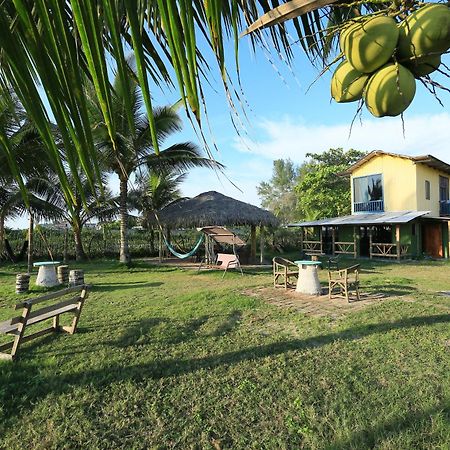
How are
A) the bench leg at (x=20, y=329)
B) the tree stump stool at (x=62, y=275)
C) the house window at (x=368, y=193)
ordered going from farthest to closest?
the house window at (x=368, y=193) → the tree stump stool at (x=62, y=275) → the bench leg at (x=20, y=329)

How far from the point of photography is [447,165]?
17.6 m

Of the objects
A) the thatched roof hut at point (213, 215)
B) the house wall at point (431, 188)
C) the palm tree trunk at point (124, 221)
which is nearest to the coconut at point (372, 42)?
the palm tree trunk at point (124, 221)

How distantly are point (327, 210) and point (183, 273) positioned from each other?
1564 cm

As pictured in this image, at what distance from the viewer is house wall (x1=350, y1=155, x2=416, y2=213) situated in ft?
55.7

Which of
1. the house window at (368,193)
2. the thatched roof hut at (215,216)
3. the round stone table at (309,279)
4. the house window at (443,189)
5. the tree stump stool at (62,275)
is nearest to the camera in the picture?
the round stone table at (309,279)

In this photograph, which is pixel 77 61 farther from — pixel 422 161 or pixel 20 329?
pixel 422 161

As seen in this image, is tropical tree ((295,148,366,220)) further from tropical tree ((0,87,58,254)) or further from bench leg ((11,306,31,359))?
bench leg ((11,306,31,359))

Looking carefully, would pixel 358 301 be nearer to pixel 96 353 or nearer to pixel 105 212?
pixel 96 353

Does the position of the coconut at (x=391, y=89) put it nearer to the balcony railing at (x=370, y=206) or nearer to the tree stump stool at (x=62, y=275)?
the tree stump stool at (x=62, y=275)

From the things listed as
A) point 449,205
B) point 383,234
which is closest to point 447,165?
point 449,205

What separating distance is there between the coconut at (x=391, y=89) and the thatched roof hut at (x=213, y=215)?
46.6 feet

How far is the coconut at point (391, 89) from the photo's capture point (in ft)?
2.25

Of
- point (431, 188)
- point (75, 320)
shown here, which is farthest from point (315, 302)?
point (431, 188)

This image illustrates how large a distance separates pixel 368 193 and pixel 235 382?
17978 mm
